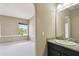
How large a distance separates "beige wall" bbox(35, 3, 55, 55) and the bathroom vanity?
0.76 feet

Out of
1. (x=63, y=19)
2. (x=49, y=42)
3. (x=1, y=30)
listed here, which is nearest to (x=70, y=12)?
(x=63, y=19)

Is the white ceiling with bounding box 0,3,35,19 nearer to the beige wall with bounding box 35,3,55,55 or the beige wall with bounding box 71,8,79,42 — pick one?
the beige wall with bounding box 35,3,55,55

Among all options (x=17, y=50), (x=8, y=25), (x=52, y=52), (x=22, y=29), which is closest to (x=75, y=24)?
(x=52, y=52)

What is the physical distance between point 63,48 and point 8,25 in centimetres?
693

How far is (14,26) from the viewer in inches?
345

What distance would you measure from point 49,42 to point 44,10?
0.96m

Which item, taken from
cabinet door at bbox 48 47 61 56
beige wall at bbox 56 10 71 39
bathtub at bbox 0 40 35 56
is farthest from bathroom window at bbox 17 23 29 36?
cabinet door at bbox 48 47 61 56

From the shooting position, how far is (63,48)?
2229mm

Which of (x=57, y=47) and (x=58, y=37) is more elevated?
(x=58, y=37)

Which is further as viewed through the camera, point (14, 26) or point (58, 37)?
point (14, 26)

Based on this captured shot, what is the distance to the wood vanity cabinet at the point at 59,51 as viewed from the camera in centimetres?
193

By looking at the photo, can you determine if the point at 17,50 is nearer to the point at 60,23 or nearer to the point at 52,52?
the point at 52,52

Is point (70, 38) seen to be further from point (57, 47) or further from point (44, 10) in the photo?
point (44, 10)

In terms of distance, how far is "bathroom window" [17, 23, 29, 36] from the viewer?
926 cm
